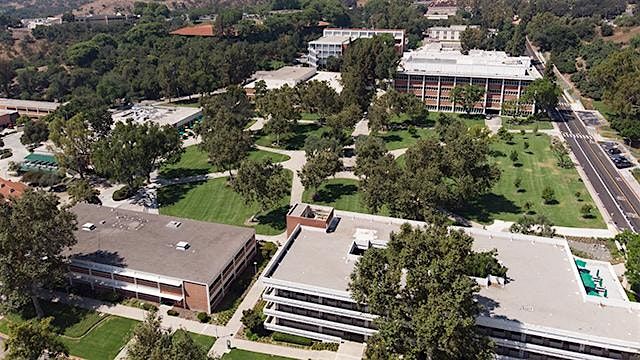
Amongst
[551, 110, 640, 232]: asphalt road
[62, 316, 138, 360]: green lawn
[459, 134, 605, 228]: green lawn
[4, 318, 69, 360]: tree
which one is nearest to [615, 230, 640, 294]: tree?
[459, 134, 605, 228]: green lawn

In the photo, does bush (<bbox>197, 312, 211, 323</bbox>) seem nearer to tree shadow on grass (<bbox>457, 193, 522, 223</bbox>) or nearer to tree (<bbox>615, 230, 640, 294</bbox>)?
tree shadow on grass (<bbox>457, 193, 522, 223</bbox>)

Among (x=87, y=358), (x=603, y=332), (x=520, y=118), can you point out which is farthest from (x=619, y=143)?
(x=87, y=358)

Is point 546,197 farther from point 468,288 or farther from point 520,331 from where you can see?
point 468,288

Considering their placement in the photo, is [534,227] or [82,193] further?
[82,193]

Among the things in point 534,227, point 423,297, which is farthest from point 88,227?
point 534,227

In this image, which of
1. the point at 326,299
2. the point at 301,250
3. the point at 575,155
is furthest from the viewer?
the point at 575,155

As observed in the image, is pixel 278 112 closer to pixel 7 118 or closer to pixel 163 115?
pixel 163 115
